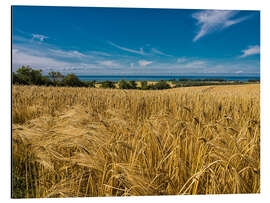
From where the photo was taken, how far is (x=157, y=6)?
1.51m

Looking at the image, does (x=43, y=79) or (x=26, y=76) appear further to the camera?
(x=43, y=79)

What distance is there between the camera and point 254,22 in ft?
5.18

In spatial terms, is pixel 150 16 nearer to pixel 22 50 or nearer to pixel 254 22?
pixel 254 22

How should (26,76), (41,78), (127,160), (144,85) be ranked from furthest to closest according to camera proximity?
(144,85) → (41,78) → (26,76) → (127,160)

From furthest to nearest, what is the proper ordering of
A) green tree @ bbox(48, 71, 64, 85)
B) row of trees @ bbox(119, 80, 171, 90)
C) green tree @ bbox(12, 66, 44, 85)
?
row of trees @ bbox(119, 80, 171, 90) < green tree @ bbox(48, 71, 64, 85) < green tree @ bbox(12, 66, 44, 85)

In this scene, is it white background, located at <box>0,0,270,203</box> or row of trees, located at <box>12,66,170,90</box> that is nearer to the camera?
white background, located at <box>0,0,270,203</box>

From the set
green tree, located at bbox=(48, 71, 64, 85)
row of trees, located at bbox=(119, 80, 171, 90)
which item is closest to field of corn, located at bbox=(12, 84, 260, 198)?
green tree, located at bbox=(48, 71, 64, 85)

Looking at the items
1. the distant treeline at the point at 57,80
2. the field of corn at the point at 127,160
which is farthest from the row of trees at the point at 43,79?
the field of corn at the point at 127,160

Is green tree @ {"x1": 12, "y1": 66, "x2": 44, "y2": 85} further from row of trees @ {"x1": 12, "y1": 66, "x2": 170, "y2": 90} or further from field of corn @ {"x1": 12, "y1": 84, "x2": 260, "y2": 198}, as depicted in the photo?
field of corn @ {"x1": 12, "y1": 84, "x2": 260, "y2": 198}

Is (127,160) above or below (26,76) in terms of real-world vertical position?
below

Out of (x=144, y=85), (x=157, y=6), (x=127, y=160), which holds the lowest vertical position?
(x=127, y=160)

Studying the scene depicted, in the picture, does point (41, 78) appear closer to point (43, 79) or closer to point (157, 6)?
point (43, 79)

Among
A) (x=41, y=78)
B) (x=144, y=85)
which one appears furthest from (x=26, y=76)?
(x=144, y=85)

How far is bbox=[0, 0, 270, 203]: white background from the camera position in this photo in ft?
3.61
